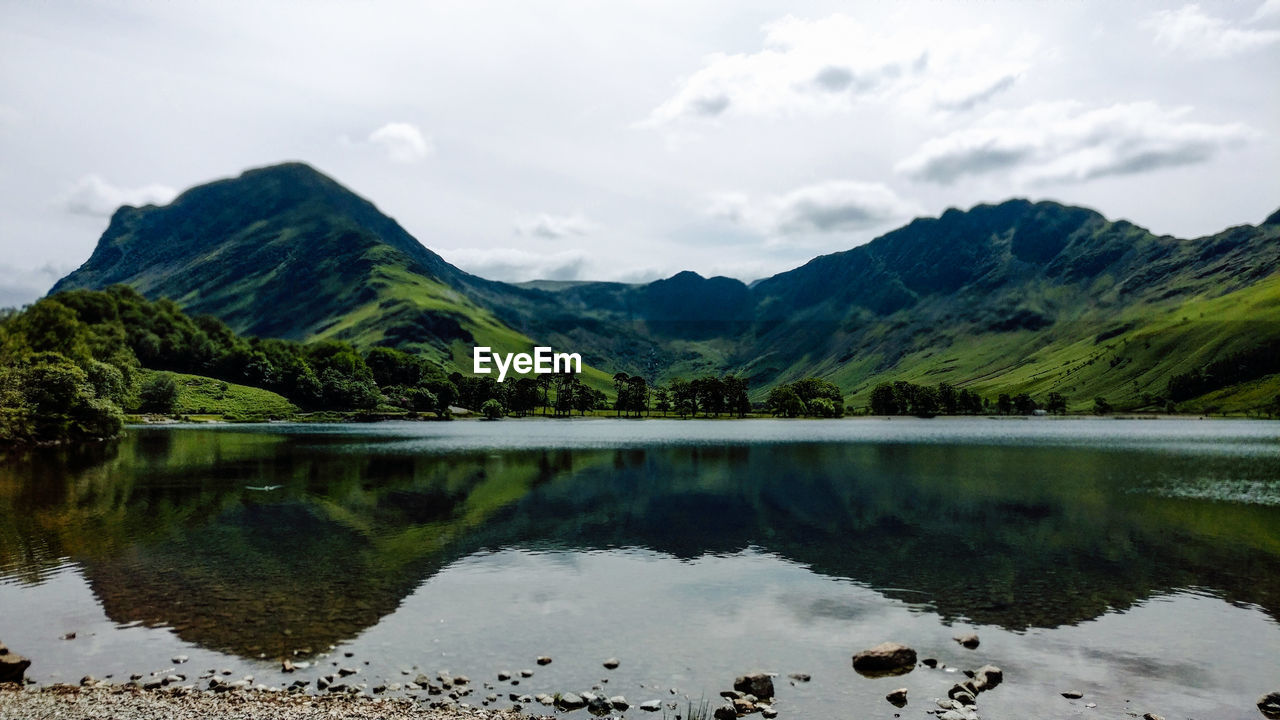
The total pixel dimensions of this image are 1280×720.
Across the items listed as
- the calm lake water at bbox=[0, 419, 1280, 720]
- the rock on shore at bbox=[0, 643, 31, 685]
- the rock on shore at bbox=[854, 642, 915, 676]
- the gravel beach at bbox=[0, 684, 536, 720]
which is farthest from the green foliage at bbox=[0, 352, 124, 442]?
the rock on shore at bbox=[854, 642, 915, 676]

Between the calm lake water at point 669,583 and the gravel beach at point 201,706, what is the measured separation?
74.1 inches

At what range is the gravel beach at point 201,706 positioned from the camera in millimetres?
19031

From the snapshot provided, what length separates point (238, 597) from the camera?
31344 millimetres

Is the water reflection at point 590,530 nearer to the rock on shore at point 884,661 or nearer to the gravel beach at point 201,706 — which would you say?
the gravel beach at point 201,706

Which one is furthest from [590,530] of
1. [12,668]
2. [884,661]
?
[12,668]

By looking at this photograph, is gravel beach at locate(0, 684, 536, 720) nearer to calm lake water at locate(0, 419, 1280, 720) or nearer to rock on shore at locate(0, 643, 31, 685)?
rock on shore at locate(0, 643, 31, 685)

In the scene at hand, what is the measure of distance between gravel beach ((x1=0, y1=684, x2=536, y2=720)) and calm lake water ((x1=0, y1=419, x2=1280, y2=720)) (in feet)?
6.17

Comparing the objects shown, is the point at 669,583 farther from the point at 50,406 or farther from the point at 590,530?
the point at 50,406

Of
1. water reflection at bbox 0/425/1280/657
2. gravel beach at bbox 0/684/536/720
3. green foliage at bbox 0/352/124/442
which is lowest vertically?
water reflection at bbox 0/425/1280/657

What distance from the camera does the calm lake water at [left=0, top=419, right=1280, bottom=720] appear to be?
77.3 feet

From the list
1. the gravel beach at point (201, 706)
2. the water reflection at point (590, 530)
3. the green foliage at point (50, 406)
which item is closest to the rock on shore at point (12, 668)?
the gravel beach at point (201, 706)

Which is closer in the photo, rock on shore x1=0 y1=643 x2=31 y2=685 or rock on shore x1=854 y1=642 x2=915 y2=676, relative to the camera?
rock on shore x1=0 y1=643 x2=31 y2=685

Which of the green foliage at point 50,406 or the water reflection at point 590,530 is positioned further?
the green foliage at point 50,406

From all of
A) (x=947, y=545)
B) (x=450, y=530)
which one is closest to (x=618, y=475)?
(x=450, y=530)
